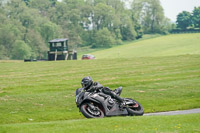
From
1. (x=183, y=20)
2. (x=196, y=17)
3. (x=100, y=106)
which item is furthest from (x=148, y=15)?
(x=100, y=106)

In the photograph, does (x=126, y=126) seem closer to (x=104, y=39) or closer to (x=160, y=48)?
(x=160, y=48)

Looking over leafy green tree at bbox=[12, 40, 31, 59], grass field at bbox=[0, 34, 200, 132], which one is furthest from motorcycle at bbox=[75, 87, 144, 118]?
leafy green tree at bbox=[12, 40, 31, 59]

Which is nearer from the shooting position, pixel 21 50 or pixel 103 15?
pixel 21 50

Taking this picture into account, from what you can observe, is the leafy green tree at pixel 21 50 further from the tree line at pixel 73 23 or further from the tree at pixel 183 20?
the tree at pixel 183 20

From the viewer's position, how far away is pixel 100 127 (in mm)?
13547

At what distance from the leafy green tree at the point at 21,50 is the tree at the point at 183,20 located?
70164 millimetres

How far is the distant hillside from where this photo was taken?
111 meters

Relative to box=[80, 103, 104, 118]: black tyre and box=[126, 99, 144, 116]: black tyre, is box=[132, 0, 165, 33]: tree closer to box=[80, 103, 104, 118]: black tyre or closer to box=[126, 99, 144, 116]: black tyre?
box=[126, 99, 144, 116]: black tyre

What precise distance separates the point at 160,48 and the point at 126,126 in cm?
11086

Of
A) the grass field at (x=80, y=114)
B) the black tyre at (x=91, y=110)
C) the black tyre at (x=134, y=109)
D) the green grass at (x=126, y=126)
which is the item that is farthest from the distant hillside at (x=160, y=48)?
the green grass at (x=126, y=126)

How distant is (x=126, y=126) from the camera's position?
13.6 metres

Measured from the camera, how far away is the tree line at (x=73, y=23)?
401ft

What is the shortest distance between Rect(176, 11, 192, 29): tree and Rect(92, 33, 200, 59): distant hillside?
18074mm

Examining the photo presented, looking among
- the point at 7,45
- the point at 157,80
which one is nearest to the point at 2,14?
the point at 7,45
